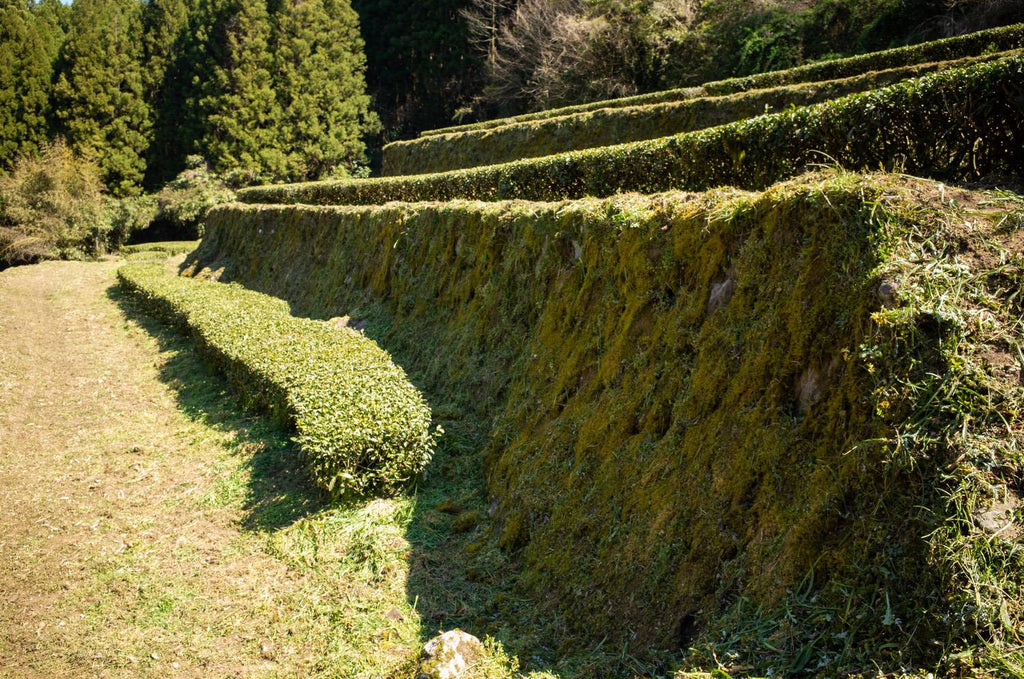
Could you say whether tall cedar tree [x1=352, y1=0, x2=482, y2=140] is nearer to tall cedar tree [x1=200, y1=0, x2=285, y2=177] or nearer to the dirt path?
tall cedar tree [x1=200, y1=0, x2=285, y2=177]

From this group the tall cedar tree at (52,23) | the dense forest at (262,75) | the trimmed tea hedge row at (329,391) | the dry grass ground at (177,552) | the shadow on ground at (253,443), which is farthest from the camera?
the tall cedar tree at (52,23)

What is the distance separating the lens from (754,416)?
10.7 feet

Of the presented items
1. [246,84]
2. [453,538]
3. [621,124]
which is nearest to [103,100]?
[246,84]

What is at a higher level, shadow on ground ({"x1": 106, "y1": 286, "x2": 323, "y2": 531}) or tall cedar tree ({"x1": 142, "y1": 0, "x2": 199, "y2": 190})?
tall cedar tree ({"x1": 142, "y1": 0, "x2": 199, "y2": 190})

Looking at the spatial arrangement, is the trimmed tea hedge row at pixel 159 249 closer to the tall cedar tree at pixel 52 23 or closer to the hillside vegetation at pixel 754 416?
the tall cedar tree at pixel 52 23

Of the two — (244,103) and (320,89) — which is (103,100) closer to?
(244,103)

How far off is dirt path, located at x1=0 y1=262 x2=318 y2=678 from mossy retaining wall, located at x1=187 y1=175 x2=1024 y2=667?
6.65ft

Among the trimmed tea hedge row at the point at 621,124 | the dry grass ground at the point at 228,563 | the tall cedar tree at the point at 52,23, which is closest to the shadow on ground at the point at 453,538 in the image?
the dry grass ground at the point at 228,563

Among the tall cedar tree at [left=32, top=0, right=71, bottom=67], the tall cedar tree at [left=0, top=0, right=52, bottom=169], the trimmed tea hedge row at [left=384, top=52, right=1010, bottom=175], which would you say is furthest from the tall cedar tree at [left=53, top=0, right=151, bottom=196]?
the trimmed tea hedge row at [left=384, top=52, right=1010, bottom=175]

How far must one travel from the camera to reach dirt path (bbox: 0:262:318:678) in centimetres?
416

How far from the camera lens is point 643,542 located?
3510mm

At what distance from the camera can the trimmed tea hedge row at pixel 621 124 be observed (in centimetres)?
948

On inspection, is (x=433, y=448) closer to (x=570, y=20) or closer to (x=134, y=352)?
(x=134, y=352)

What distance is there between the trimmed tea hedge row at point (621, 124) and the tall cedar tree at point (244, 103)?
1489cm
